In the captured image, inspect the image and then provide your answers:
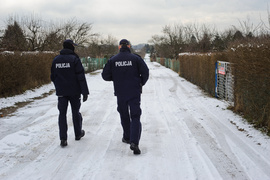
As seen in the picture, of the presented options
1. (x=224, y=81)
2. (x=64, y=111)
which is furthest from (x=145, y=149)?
(x=224, y=81)

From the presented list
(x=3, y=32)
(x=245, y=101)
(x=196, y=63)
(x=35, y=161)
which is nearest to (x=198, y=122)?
(x=245, y=101)

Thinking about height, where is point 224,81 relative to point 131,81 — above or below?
below

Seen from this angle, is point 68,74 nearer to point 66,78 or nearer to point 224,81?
point 66,78

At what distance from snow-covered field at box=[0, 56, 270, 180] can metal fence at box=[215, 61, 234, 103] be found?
1.35 metres

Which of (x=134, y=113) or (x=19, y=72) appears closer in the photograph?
(x=134, y=113)

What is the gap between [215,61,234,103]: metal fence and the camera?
855 centimetres

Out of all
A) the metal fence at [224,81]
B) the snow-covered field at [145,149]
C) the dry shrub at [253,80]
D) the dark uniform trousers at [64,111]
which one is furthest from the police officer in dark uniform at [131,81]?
the metal fence at [224,81]

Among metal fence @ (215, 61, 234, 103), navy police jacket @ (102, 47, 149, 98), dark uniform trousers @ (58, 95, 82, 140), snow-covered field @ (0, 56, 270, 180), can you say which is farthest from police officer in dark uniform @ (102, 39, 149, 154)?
metal fence @ (215, 61, 234, 103)

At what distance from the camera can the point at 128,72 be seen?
4.18 meters

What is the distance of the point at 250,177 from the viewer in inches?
135

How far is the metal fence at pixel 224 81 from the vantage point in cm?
855

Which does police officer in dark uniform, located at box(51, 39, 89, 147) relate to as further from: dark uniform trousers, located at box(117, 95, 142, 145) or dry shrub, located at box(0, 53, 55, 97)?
dry shrub, located at box(0, 53, 55, 97)

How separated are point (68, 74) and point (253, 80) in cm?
406

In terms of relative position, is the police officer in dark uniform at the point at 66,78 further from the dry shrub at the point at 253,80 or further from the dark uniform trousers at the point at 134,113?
the dry shrub at the point at 253,80
